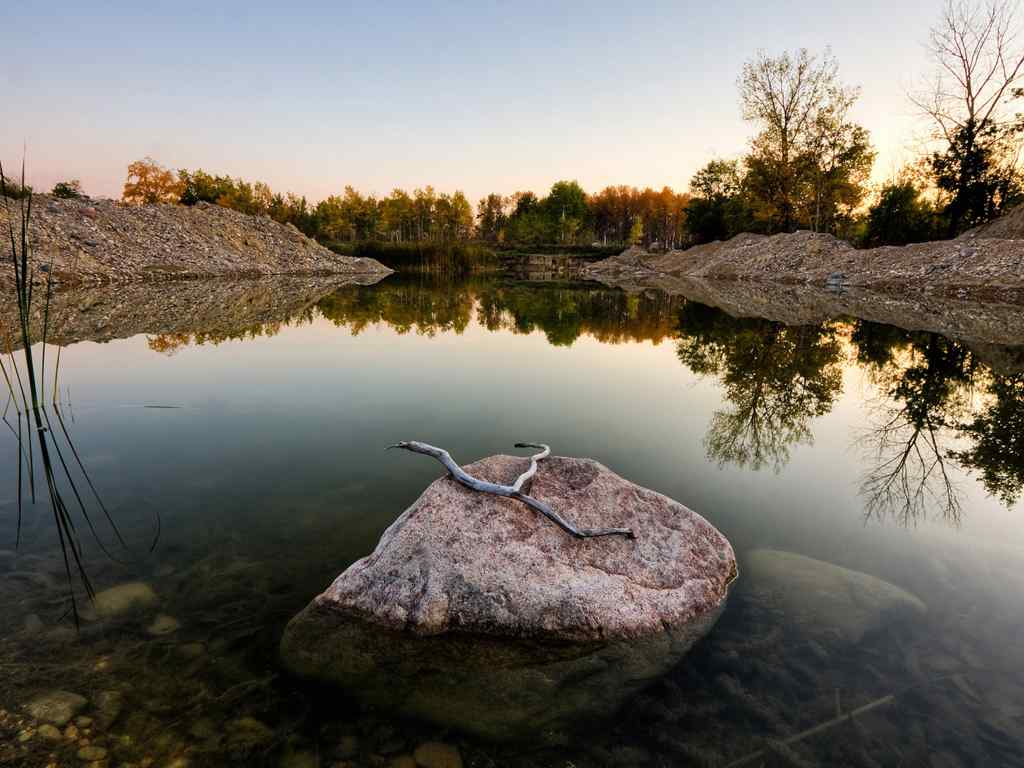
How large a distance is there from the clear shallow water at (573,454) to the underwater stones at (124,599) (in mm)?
102

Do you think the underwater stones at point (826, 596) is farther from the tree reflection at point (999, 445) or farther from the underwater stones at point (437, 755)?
the tree reflection at point (999, 445)

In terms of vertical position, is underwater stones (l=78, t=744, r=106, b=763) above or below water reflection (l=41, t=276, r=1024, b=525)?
below

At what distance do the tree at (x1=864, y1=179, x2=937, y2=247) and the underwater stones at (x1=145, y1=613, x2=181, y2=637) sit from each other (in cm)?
4763

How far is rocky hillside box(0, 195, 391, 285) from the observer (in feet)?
95.6

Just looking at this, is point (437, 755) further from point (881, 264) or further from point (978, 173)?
point (978, 173)

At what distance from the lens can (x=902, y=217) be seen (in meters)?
37.6

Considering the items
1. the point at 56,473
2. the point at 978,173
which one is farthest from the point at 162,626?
the point at 978,173

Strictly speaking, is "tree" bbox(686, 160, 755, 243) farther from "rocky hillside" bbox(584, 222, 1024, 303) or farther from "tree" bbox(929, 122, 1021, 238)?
"tree" bbox(929, 122, 1021, 238)

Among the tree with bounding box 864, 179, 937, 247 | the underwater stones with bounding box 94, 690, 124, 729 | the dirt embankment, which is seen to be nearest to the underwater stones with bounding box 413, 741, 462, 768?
the underwater stones with bounding box 94, 690, 124, 729

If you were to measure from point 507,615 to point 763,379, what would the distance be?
332 inches

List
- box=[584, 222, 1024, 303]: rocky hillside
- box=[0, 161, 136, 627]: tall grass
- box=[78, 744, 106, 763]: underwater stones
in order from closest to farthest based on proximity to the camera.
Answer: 1. box=[78, 744, 106, 763]: underwater stones
2. box=[0, 161, 136, 627]: tall grass
3. box=[584, 222, 1024, 303]: rocky hillside

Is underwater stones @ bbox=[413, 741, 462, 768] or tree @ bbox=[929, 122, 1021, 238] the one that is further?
tree @ bbox=[929, 122, 1021, 238]

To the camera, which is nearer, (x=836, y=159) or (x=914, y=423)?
(x=914, y=423)

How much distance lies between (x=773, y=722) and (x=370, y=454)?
4.85 metres
